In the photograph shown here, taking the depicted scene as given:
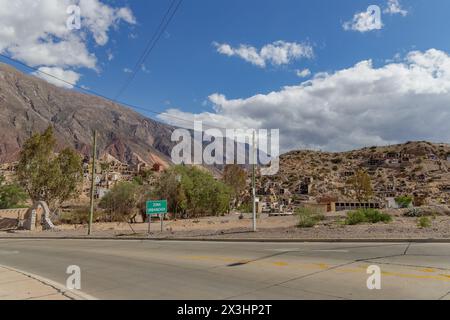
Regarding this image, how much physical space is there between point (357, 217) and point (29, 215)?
103ft

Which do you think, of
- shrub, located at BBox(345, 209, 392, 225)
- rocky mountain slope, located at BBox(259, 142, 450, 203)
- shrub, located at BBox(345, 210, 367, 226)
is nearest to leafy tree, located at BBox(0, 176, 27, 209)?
rocky mountain slope, located at BBox(259, 142, 450, 203)

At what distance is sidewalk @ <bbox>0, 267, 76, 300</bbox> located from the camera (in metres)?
Result: 8.89

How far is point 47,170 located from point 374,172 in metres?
82.8

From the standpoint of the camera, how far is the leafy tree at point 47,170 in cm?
4531

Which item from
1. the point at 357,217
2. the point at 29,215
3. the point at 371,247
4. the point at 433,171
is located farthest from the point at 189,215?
the point at 433,171

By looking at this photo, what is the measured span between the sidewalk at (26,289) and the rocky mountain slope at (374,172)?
76.0 meters

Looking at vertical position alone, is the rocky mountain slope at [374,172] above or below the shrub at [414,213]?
above

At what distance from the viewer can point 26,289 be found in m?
9.79

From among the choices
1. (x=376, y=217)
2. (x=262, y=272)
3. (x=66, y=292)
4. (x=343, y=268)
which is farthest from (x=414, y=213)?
(x=66, y=292)

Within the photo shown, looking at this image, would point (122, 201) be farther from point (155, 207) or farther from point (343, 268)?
point (343, 268)

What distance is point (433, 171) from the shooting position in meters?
97.8

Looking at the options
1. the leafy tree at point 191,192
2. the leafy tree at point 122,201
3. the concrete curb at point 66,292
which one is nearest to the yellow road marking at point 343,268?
the concrete curb at point 66,292

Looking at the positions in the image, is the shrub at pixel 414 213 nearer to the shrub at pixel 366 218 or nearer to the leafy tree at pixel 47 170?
the shrub at pixel 366 218
